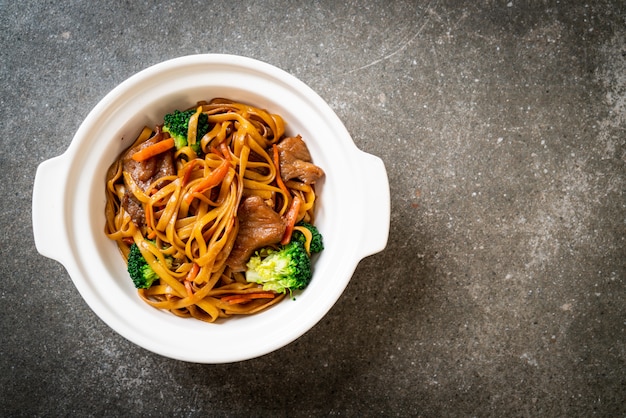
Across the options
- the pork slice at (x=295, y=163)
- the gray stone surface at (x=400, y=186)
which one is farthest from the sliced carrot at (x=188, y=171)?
the gray stone surface at (x=400, y=186)

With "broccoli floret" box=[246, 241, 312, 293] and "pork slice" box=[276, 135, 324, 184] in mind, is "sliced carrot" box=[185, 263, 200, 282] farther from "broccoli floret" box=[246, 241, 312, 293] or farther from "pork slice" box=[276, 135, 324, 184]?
"pork slice" box=[276, 135, 324, 184]

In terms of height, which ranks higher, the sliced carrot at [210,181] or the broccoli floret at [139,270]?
the sliced carrot at [210,181]

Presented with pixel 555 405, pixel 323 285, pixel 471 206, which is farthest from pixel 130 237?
pixel 555 405

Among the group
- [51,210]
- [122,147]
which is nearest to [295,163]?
[122,147]

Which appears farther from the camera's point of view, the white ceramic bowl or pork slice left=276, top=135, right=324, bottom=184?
pork slice left=276, top=135, right=324, bottom=184

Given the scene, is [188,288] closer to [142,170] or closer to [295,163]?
[142,170]

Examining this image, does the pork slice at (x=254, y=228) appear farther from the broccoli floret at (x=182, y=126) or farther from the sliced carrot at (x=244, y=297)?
the broccoli floret at (x=182, y=126)

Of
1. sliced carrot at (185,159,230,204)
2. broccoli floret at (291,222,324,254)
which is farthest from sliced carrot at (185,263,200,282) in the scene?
broccoli floret at (291,222,324,254)
